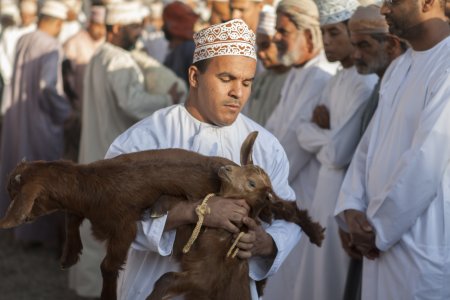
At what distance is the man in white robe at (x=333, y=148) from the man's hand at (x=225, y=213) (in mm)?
2157

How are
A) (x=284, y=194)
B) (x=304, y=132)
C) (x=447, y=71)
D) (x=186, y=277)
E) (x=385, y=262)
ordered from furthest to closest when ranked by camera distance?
1. (x=304, y=132)
2. (x=385, y=262)
3. (x=447, y=71)
4. (x=284, y=194)
5. (x=186, y=277)

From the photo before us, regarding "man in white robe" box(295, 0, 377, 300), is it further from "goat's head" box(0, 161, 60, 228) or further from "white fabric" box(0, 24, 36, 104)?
"white fabric" box(0, 24, 36, 104)

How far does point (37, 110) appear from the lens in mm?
8312

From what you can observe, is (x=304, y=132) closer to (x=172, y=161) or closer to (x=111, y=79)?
(x=111, y=79)

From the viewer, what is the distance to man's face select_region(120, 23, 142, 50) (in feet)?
22.4

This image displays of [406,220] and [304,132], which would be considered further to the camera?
[304,132]

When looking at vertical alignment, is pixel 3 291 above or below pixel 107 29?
below

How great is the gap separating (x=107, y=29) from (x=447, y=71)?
4131 mm

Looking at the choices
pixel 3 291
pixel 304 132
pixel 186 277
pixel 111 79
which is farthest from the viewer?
pixel 3 291

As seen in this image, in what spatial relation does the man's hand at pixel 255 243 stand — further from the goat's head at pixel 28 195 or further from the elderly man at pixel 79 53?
the elderly man at pixel 79 53

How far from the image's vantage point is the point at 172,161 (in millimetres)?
2678

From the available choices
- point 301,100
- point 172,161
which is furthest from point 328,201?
point 172,161

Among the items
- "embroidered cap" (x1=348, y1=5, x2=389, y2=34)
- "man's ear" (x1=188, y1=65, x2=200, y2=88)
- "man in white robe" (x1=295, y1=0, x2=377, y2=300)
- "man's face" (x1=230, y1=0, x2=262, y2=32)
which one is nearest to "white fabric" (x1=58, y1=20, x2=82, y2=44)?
"man's face" (x1=230, y1=0, x2=262, y2=32)

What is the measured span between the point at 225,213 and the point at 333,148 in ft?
7.23
